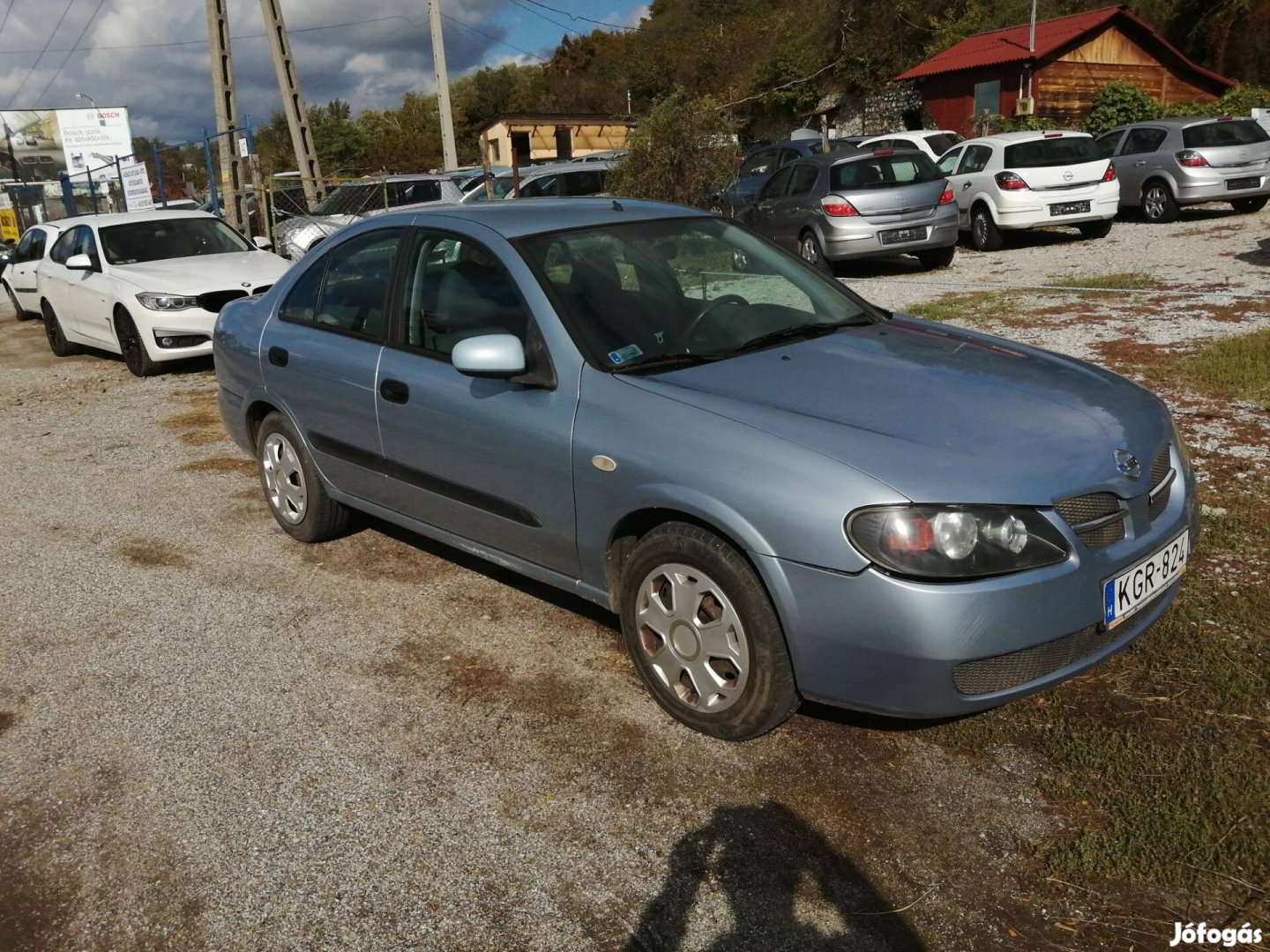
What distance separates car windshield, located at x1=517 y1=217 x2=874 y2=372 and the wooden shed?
2824 cm

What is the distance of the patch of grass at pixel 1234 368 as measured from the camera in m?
7.02

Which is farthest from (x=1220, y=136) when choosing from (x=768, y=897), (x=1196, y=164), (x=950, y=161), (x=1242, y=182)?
(x=768, y=897)

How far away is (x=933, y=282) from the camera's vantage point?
1322 cm

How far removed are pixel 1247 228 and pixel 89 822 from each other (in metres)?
16.5

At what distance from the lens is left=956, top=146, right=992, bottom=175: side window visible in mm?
16000

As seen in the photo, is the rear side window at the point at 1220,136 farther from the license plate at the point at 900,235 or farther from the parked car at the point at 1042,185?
the license plate at the point at 900,235

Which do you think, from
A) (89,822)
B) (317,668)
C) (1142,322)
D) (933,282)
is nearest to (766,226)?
(933,282)

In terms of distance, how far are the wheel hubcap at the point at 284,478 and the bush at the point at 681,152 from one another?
10.3 metres

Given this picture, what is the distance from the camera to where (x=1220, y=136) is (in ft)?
54.6

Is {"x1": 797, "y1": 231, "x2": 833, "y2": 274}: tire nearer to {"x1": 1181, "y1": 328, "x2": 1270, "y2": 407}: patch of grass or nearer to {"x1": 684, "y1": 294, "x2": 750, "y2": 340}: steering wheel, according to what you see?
{"x1": 1181, "y1": 328, "x2": 1270, "y2": 407}: patch of grass

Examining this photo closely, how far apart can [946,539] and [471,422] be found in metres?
1.90

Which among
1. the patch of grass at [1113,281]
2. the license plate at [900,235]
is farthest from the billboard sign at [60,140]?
the patch of grass at [1113,281]

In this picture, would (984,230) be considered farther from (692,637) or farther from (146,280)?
(692,637)

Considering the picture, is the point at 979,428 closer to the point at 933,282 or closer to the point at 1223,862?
the point at 1223,862
